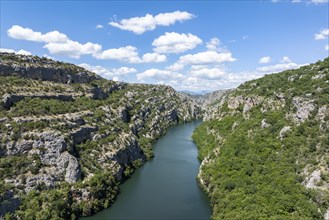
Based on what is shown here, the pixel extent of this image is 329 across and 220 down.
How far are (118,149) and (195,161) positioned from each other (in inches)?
1287

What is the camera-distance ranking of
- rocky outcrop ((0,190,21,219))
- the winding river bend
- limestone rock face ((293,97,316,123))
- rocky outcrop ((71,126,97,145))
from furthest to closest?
rocky outcrop ((71,126,97,145)) < limestone rock face ((293,97,316,123)) < the winding river bend < rocky outcrop ((0,190,21,219))

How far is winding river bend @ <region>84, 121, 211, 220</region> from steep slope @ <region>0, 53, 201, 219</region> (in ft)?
12.3

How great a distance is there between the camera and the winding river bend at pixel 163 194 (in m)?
69.4

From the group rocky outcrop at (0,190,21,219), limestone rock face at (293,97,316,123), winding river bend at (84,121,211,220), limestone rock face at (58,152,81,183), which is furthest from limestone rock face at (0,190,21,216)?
limestone rock face at (293,97,316,123)

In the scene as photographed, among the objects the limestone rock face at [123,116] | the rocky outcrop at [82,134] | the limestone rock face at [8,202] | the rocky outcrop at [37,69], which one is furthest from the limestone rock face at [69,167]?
the limestone rock face at [123,116]

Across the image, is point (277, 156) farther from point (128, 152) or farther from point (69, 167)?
point (69, 167)

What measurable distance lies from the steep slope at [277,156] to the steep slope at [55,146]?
93.3ft

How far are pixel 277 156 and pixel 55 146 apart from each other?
2237 inches

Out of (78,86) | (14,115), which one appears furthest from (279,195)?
(78,86)

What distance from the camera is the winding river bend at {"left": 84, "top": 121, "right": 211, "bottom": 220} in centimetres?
6944

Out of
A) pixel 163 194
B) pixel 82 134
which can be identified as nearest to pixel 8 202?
pixel 82 134

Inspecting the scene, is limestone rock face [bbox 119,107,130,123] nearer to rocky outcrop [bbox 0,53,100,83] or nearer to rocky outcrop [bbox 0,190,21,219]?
rocky outcrop [bbox 0,53,100,83]

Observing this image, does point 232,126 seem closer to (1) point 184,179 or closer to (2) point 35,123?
(1) point 184,179

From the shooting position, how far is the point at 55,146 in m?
79.4
